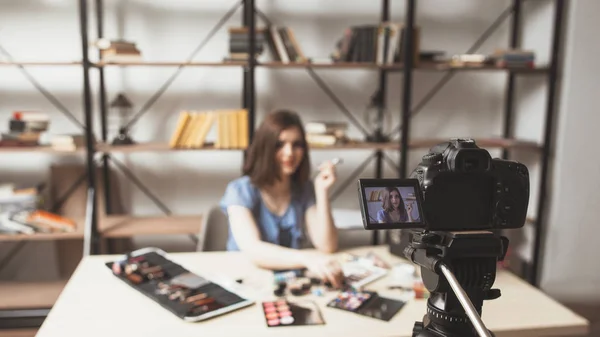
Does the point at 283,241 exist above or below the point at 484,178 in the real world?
below

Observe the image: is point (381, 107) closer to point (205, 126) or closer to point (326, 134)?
point (326, 134)

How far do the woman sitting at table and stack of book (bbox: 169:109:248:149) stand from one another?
55 cm

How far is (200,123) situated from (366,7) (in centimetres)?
127

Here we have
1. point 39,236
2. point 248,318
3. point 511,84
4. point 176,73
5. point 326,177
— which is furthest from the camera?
point 511,84

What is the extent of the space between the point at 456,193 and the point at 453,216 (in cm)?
4

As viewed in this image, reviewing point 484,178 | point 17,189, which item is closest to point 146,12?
Result: point 17,189

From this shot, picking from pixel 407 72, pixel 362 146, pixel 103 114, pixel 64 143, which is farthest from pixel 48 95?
A: pixel 407 72

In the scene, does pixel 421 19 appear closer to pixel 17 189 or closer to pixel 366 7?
pixel 366 7

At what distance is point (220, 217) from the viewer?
2.36m

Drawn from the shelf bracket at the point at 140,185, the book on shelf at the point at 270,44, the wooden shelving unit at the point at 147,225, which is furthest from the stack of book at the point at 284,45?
the shelf bracket at the point at 140,185

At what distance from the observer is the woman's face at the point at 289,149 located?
2.04 metres

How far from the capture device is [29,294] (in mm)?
2689

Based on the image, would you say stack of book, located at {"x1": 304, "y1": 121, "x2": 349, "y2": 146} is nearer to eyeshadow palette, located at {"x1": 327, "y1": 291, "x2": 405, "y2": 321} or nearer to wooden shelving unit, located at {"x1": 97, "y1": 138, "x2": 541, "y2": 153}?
wooden shelving unit, located at {"x1": 97, "y1": 138, "x2": 541, "y2": 153}

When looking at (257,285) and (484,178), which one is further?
(257,285)
